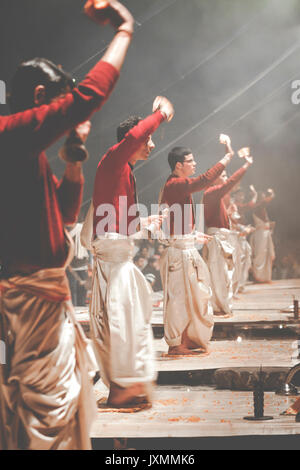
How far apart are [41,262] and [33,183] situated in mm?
246

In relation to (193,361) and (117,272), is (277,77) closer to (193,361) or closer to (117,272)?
(193,361)

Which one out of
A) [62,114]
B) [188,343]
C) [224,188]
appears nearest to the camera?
[62,114]

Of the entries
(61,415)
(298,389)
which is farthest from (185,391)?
(61,415)

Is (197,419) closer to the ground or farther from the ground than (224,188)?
closer to the ground

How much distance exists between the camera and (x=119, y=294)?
11.1ft

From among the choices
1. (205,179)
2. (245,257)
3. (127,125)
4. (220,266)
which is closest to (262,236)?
(245,257)

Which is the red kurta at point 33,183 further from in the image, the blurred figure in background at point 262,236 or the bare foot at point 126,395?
the blurred figure in background at point 262,236

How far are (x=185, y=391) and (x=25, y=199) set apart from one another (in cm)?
246

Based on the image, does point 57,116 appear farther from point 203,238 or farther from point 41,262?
point 203,238

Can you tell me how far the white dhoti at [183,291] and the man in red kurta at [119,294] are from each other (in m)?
1.68

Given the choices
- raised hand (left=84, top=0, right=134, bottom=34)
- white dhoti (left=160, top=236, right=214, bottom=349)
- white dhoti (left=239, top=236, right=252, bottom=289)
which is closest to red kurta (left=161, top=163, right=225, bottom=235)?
white dhoti (left=160, top=236, right=214, bottom=349)

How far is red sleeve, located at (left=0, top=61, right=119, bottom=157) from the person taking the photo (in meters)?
2.02

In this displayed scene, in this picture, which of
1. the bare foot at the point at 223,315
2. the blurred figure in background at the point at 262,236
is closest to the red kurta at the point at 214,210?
the bare foot at the point at 223,315

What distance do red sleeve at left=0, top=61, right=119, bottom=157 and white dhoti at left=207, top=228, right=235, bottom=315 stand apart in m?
5.27
